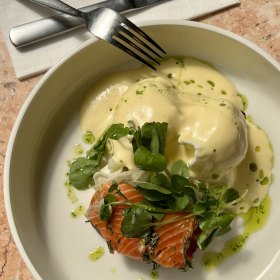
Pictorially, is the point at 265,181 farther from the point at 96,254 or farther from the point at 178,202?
the point at 96,254

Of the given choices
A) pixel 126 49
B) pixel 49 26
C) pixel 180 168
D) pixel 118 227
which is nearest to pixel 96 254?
pixel 118 227

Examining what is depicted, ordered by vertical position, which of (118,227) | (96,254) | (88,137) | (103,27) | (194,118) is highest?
(103,27)

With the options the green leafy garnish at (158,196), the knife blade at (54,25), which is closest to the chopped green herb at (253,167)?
the green leafy garnish at (158,196)

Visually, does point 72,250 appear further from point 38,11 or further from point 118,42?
point 38,11

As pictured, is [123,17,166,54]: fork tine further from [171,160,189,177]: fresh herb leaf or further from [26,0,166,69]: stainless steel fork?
[171,160,189,177]: fresh herb leaf

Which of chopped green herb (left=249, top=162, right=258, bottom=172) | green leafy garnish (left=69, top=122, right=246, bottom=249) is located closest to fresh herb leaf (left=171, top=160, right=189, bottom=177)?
green leafy garnish (left=69, top=122, right=246, bottom=249)

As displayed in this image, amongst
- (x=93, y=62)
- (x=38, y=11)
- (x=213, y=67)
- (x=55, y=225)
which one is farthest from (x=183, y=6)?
(x=55, y=225)
